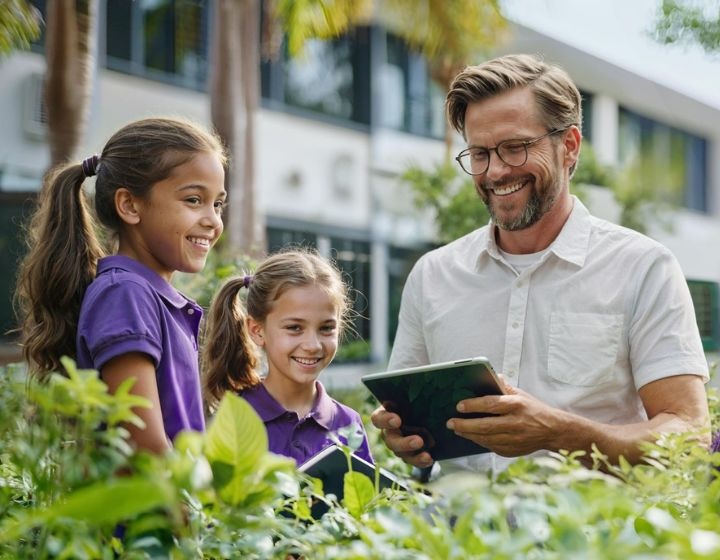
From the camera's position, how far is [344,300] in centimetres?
357

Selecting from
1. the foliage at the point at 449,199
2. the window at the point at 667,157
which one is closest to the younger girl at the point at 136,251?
the foliage at the point at 449,199

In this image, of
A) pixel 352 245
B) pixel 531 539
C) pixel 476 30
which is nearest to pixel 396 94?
pixel 352 245

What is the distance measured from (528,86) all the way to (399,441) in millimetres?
1154

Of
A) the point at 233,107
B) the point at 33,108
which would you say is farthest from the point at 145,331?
the point at 33,108

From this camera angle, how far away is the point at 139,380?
6.48ft

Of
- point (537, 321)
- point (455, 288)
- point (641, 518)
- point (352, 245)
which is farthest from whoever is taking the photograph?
point (352, 245)

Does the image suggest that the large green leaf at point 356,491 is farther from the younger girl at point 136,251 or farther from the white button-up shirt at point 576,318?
the white button-up shirt at point 576,318

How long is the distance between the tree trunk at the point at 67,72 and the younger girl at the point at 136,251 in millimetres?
6907

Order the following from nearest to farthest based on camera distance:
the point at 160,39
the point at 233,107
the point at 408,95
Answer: the point at 233,107
the point at 160,39
the point at 408,95

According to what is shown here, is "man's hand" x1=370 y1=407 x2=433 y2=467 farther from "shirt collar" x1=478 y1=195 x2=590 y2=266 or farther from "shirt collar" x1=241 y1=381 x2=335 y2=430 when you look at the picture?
"shirt collar" x1=478 y1=195 x2=590 y2=266

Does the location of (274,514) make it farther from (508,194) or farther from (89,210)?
(508,194)

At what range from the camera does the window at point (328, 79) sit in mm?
16047

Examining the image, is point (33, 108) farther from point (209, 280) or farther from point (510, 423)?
point (510, 423)

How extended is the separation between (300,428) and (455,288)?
25.6 inches
